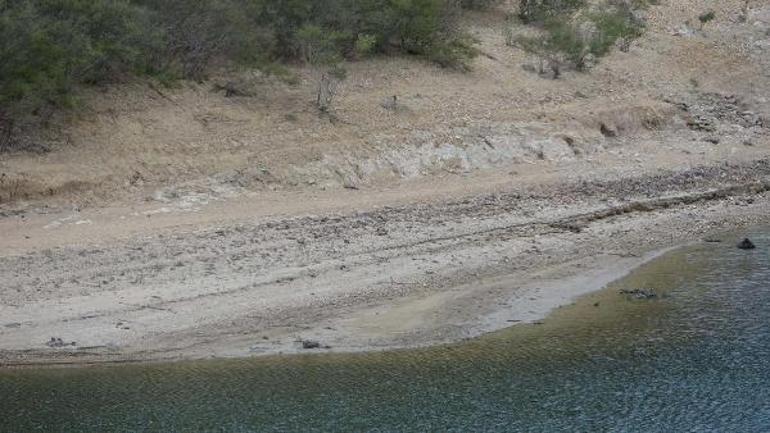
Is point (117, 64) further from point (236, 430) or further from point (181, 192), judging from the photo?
point (236, 430)

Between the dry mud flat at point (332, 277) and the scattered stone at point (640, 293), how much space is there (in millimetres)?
631

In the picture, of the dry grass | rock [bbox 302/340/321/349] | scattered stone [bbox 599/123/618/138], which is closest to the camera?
rock [bbox 302/340/321/349]

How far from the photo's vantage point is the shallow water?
11.5m

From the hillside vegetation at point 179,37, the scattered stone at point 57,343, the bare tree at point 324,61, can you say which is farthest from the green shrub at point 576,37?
the scattered stone at point 57,343

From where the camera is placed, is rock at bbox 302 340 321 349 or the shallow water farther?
rock at bbox 302 340 321 349

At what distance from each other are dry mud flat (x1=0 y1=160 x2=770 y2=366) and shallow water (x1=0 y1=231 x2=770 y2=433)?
1.90 feet

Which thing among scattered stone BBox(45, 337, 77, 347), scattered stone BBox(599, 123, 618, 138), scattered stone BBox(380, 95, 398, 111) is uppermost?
scattered stone BBox(380, 95, 398, 111)

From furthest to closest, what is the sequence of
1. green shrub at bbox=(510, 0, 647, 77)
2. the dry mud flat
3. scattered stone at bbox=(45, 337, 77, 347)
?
green shrub at bbox=(510, 0, 647, 77) < the dry mud flat < scattered stone at bbox=(45, 337, 77, 347)

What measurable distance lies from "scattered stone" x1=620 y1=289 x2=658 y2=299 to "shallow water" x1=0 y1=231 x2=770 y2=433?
2.98 ft

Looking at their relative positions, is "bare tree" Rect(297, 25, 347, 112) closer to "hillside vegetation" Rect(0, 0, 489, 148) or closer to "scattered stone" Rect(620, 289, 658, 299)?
"hillside vegetation" Rect(0, 0, 489, 148)

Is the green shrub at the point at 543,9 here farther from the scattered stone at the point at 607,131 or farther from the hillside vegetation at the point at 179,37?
the scattered stone at the point at 607,131

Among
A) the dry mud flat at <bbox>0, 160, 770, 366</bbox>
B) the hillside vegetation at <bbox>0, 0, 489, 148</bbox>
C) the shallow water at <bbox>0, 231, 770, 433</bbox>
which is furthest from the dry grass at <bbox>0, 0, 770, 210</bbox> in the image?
the shallow water at <bbox>0, 231, 770, 433</bbox>

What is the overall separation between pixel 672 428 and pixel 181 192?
10.9 meters

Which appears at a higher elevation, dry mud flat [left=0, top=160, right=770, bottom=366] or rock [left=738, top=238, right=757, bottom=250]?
rock [left=738, top=238, right=757, bottom=250]
